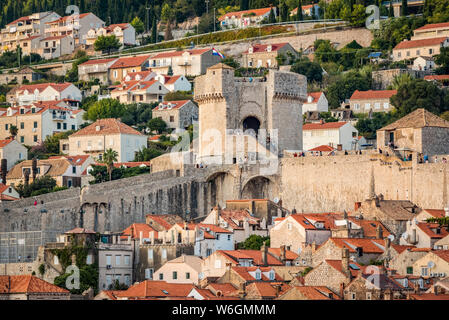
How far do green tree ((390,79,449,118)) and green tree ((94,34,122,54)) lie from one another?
42.8 meters

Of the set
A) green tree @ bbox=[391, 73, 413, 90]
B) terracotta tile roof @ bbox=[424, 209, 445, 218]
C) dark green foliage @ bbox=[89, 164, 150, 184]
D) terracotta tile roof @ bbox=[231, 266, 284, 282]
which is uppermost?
green tree @ bbox=[391, 73, 413, 90]

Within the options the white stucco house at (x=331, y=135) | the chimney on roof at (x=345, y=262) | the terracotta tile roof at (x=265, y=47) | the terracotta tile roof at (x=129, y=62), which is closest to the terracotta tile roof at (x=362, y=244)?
the chimney on roof at (x=345, y=262)

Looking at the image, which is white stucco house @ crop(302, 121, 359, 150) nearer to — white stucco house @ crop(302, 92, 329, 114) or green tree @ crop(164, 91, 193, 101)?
white stucco house @ crop(302, 92, 329, 114)

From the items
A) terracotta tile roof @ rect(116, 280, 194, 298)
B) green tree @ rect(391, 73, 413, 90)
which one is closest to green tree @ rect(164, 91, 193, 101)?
green tree @ rect(391, 73, 413, 90)

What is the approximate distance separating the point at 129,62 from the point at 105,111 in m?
18.2

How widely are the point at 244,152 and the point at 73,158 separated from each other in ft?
53.4

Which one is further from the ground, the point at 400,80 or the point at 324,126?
the point at 400,80

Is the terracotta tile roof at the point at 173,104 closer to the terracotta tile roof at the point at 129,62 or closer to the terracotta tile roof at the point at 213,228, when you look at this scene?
the terracotta tile roof at the point at 129,62

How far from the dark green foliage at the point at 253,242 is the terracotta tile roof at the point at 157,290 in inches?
370

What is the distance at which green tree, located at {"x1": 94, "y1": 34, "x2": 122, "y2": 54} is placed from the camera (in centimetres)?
11406

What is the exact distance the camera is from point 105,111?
286ft

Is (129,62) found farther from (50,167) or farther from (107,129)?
(50,167)

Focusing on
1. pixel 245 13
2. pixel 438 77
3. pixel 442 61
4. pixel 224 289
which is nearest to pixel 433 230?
pixel 224 289
